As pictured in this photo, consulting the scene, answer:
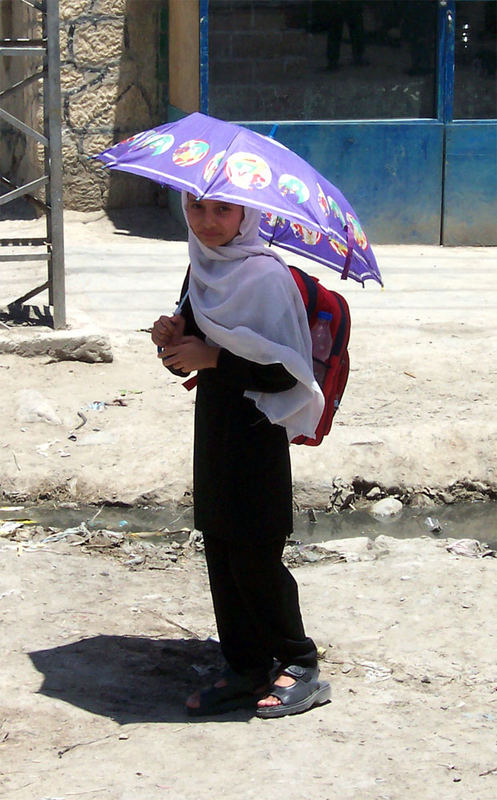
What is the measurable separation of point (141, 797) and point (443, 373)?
4.16 meters

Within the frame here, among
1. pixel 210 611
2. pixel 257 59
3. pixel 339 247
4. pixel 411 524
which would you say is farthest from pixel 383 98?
pixel 339 247

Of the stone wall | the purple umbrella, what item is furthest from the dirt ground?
the stone wall

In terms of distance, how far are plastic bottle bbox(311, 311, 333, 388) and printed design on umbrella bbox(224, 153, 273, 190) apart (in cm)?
41

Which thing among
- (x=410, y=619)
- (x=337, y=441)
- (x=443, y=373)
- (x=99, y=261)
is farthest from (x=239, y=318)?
(x=99, y=261)

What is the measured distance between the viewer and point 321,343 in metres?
2.98

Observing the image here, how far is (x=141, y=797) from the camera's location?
8.95 feet

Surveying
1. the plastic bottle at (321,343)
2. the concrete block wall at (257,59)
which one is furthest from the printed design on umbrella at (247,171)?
the concrete block wall at (257,59)

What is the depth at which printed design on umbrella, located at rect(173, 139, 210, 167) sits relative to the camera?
280cm

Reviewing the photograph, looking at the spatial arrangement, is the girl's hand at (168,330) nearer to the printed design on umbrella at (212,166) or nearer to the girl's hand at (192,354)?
the girl's hand at (192,354)

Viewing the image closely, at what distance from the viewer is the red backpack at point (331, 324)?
9.67ft

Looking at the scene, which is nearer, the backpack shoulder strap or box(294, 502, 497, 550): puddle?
the backpack shoulder strap

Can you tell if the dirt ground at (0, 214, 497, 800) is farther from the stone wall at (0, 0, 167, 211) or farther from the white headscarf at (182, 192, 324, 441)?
the stone wall at (0, 0, 167, 211)

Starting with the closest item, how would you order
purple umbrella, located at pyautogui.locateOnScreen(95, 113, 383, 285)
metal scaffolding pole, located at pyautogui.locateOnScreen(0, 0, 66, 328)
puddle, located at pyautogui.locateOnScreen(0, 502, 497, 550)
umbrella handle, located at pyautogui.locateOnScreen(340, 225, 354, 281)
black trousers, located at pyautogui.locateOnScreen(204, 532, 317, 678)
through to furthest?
purple umbrella, located at pyautogui.locateOnScreen(95, 113, 383, 285)
umbrella handle, located at pyautogui.locateOnScreen(340, 225, 354, 281)
black trousers, located at pyautogui.locateOnScreen(204, 532, 317, 678)
puddle, located at pyautogui.locateOnScreen(0, 502, 497, 550)
metal scaffolding pole, located at pyautogui.locateOnScreen(0, 0, 66, 328)

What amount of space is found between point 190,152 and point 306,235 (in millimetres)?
497
